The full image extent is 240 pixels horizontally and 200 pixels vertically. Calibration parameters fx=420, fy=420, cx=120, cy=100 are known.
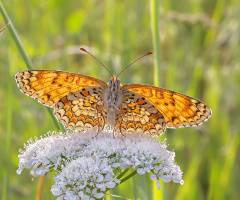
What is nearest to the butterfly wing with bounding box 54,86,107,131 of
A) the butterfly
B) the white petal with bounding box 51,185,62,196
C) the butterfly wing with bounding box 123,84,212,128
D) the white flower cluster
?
the butterfly

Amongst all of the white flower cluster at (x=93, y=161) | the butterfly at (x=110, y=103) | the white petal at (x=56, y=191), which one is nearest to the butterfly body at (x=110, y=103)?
the butterfly at (x=110, y=103)

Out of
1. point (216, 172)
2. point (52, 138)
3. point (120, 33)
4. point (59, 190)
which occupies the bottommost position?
point (59, 190)

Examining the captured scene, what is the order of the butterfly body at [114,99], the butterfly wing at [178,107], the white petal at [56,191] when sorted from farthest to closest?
the butterfly body at [114,99], the butterfly wing at [178,107], the white petal at [56,191]

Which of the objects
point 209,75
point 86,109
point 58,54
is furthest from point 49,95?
point 209,75

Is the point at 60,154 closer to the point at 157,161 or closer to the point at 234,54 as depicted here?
the point at 157,161

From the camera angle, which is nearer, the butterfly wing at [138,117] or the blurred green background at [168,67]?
the butterfly wing at [138,117]

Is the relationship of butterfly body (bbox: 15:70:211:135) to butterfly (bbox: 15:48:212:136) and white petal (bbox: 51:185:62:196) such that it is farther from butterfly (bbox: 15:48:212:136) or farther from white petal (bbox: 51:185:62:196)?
white petal (bbox: 51:185:62:196)

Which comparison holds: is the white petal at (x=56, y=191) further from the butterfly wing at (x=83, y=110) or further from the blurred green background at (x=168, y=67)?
the blurred green background at (x=168, y=67)
